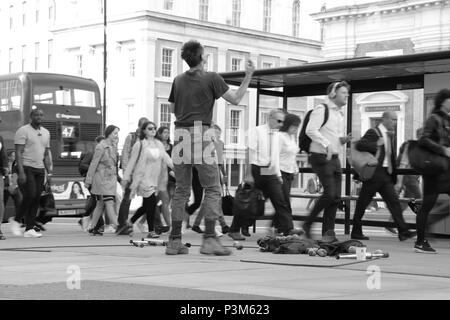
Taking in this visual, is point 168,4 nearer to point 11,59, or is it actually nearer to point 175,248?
point 11,59

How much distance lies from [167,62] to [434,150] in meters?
49.7

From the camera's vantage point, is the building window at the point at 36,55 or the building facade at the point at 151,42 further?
the building window at the point at 36,55

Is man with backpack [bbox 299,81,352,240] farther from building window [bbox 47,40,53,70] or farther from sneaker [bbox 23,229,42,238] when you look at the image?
building window [bbox 47,40,53,70]

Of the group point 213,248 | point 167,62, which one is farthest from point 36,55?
point 213,248

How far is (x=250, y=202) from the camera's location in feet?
42.3

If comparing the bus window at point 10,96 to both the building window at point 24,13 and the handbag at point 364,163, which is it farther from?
the building window at point 24,13

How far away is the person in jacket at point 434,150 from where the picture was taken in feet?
35.4

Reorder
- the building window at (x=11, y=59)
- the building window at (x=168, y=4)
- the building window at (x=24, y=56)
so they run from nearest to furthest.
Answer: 1. the building window at (x=168, y=4)
2. the building window at (x=24, y=56)
3. the building window at (x=11, y=59)

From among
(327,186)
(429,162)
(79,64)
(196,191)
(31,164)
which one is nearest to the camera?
(429,162)

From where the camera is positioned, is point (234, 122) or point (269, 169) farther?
point (234, 122)

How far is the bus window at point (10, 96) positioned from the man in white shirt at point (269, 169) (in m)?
12.6

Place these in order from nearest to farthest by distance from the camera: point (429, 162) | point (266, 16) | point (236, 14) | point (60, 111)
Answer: point (429, 162)
point (60, 111)
point (236, 14)
point (266, 16)

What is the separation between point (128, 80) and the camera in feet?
195

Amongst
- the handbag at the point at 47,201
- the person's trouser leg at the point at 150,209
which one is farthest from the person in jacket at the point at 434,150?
the handbag at the point at 47,201
